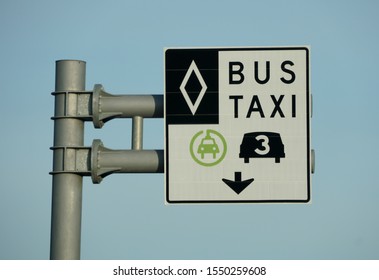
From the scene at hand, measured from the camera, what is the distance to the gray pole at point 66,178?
31.3 feet

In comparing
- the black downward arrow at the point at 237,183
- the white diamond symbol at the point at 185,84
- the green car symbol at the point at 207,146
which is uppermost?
the white diamond symbol at the point at 185,84

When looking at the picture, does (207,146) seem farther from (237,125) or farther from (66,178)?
(66,178)

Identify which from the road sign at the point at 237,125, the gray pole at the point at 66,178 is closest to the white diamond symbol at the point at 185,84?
the road sign at the point at 237,125

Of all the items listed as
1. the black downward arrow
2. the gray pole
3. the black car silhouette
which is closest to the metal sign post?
the gray pole

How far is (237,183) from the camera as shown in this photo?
9.14 m

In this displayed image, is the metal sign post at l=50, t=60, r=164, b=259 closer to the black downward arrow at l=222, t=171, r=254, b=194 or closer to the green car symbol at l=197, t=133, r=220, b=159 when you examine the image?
the green car symbol at l=197, t=133, r=220, b=159

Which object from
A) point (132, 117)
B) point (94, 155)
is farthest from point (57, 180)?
point (132, 117)

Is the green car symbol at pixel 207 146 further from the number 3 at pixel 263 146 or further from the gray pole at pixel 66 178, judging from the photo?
the gray pole at pixel 66 178

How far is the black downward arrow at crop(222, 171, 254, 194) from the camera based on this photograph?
9.11 meters

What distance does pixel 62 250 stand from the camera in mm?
9547

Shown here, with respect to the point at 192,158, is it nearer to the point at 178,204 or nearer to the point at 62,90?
the point at 178,204

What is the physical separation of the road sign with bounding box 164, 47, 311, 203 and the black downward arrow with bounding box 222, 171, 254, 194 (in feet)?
0.04

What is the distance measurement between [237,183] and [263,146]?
1.80 feet

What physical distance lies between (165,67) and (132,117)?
0.79 metres
